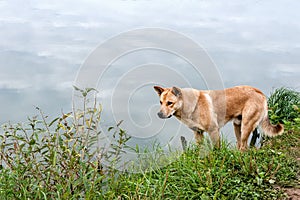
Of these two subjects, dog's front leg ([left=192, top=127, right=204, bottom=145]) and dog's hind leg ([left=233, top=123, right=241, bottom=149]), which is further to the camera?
dog's hind leg ([left=233, top=123, right=241, bottom=149])

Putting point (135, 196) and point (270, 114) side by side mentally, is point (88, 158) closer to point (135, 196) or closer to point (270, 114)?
point (135, 196)

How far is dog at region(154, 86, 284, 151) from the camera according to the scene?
6.81 m

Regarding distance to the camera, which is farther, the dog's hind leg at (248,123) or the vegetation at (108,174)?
the dog's hind leg at (248,123)

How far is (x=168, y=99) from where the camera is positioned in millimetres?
6711

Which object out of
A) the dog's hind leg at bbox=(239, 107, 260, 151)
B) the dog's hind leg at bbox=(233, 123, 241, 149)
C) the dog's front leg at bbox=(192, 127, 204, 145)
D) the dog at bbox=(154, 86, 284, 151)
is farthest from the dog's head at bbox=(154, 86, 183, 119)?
the dog's hind leg at bbox=(233, 123, 241, 149)

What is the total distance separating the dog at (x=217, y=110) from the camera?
6809 millimetres

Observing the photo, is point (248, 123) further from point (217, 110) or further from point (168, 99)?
point (168, 99)

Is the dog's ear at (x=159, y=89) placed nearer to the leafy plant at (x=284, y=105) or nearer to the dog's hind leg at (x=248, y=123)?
the dog's hind leg at (x=248, y=123)

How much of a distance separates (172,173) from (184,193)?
1.57 feet

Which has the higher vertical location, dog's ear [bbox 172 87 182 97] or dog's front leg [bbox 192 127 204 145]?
dog's ear [bbox 172 87 182 97]

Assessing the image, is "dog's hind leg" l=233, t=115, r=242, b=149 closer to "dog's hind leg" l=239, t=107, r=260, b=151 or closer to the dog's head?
"dog's hind leg" l=239, t=107, r=260, b=151

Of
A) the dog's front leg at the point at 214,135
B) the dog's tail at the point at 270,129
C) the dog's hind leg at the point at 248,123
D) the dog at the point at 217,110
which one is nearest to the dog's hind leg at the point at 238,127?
the dog at the point at 217,110

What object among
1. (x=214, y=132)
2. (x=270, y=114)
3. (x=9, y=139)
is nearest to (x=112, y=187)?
(x=9, y=139)

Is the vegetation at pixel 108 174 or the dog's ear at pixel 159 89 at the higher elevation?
the dog's ear at pixel 159 89
